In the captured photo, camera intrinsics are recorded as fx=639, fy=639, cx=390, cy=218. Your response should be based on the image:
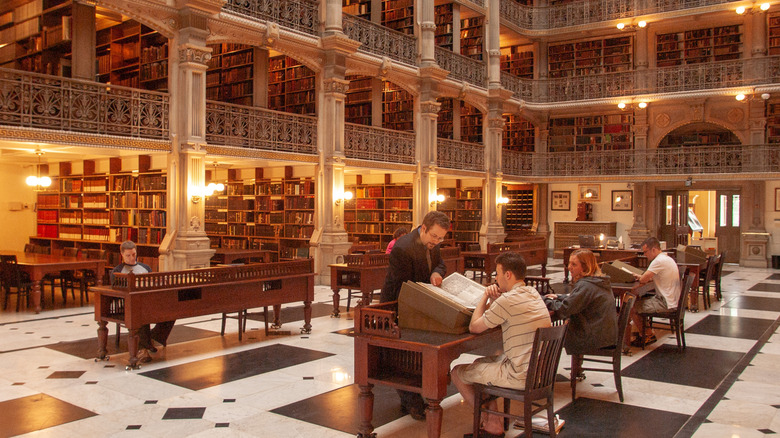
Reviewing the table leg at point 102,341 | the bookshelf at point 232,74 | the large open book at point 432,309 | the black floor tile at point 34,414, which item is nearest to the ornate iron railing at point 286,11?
the bookshelf at point 232,74

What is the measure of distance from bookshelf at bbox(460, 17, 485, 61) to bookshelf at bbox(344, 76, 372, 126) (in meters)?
4.21

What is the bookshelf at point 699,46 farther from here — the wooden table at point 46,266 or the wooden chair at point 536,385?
the wooden chair at point 536,385

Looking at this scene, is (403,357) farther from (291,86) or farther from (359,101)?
(359,101)

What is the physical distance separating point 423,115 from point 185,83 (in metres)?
6.65

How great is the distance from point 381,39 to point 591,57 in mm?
8736

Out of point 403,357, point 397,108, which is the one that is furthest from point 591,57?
point 403,357

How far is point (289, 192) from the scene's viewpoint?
1362 cm

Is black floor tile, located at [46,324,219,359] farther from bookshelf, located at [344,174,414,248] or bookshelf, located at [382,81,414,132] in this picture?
bookshelf, located at [382,81,414,132]

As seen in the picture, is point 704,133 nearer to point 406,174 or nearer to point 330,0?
point 406,174

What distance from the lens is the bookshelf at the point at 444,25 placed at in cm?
1664

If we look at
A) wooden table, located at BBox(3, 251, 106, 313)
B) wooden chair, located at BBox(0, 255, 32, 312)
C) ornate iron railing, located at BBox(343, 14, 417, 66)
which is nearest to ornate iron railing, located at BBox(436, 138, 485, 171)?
ornate iron railing, located at BBox(343, 14, 417, 66)

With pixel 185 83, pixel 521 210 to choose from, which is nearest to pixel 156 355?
pixel 185 83

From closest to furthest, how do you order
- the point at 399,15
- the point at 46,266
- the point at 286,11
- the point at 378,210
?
the point at 46,266 < the point at 286,11 < the point at 399,15 < the point at 378,210

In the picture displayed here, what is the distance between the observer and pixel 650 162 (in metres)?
18.4
